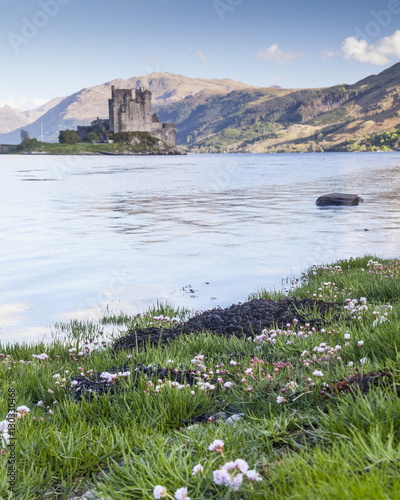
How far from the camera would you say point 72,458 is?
4148 millimetres

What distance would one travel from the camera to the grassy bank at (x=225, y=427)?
128 inches

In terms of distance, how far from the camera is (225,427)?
442cm

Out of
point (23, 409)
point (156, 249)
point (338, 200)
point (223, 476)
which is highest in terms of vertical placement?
point (223, 476)

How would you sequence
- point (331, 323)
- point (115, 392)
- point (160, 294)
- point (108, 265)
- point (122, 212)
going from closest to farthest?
point (115, 392), point (331, 323), point (160, 294), point (108, 265), point (122, 212)

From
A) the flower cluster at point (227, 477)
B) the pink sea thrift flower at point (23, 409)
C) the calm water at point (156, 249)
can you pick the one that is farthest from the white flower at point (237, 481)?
the calm water at point (156, 249)

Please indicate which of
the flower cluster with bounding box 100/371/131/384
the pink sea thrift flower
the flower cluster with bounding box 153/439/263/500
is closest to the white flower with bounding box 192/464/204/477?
the flower cluster with bounding box 153/439/263/500

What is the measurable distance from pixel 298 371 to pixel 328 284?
20.5 ft

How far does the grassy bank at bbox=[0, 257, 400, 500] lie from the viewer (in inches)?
128

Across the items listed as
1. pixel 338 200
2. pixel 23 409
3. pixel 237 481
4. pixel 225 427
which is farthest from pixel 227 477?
pixel 338 200

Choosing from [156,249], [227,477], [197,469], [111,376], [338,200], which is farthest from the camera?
[338,200]

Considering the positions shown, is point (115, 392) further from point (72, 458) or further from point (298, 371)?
point (298, 371)

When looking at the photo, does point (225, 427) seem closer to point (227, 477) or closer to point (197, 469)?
point (197, 469)

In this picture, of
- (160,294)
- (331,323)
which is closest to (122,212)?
(160,294)

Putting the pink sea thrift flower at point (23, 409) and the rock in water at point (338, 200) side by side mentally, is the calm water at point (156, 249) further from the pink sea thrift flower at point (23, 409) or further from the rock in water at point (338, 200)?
the pink sea thrift flower at point (23, 409)
